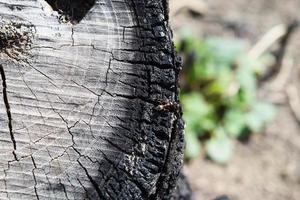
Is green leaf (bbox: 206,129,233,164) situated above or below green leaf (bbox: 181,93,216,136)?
below

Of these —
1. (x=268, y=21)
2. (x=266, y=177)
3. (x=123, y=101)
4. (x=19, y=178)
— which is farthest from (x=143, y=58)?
(x=268, y=21)

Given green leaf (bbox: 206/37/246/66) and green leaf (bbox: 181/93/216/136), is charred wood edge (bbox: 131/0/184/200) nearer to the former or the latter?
green leaf (bbox: 181/93/216/136)

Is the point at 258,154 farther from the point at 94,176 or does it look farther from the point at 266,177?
the point at 94,176

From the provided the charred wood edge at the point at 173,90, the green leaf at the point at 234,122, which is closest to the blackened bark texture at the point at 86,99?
the charred wood edge at the point at 173,90

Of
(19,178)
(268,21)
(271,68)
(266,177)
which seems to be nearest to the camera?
(19,178)

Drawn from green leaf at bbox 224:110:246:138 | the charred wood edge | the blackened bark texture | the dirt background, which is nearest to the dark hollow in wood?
the blackened bark texture

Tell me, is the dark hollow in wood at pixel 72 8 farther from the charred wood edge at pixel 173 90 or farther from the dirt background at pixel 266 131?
the dirt background at pixel 266 131

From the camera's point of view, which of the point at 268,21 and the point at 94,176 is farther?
the point at 268,21
